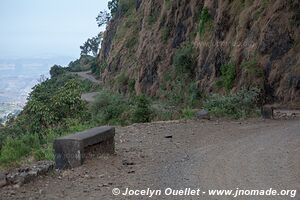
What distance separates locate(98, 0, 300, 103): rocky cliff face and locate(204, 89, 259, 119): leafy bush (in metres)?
4.07

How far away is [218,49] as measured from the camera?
94.5ft

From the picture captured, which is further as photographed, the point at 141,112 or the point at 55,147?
the point at 141,112

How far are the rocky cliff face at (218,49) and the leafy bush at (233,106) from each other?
13.4 feet

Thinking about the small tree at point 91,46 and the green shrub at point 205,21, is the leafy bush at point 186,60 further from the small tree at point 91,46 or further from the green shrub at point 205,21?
the small tree at point 91,46

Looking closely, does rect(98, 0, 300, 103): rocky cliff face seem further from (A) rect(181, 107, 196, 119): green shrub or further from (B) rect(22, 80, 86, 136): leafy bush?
(B) rect(22, 80, 86, 136): leafy bush

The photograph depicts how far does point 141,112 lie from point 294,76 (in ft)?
22.4

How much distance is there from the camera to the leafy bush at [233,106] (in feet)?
50.9

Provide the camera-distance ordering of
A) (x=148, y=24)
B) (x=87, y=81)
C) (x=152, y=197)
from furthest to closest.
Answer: (x=87, y=81) → (x=148, y=24) → (x=152, y=197)

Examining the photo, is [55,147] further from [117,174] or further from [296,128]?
[296,128]

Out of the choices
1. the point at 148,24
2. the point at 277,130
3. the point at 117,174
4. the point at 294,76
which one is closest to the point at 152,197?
the point at 117,174

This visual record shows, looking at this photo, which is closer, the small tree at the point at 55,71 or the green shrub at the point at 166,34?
the green shrub at the point at 166,34

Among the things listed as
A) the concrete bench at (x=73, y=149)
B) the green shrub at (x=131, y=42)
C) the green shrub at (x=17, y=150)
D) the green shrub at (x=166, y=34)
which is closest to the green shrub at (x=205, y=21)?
the green shrub at (x=166, y=34)

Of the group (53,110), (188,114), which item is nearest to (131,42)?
(53,110)

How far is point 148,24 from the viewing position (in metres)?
45.9
